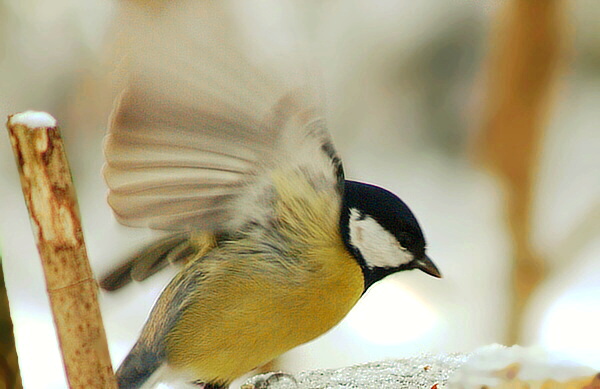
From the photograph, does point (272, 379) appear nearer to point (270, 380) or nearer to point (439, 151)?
point (270, 380)

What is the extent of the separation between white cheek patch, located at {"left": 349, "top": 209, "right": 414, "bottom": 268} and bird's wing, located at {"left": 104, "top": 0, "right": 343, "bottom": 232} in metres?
0.04

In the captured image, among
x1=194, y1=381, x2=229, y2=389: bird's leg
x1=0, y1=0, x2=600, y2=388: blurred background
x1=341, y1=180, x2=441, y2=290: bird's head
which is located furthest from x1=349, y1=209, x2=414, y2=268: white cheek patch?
x1=0, y1=0, x2=600, y2=388: blurred background

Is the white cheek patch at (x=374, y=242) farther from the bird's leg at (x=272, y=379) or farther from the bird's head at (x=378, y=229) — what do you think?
the bird's leg at (x=272, y=379)

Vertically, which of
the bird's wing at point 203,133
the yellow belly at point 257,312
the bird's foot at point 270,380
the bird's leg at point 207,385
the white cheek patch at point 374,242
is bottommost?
the bird's foot at point 270,380

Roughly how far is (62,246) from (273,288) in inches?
7.4

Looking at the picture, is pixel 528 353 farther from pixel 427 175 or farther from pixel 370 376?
pixel 427 175

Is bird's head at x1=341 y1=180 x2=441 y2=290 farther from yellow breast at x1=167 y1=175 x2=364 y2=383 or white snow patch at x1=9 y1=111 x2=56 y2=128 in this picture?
white snow patch at x1=9 y1=111 x2=56 y2=128

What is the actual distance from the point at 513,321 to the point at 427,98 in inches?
17.6

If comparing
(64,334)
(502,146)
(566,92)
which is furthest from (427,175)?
(64,334)

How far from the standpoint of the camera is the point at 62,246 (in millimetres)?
418

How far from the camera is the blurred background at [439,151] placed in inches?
45.1

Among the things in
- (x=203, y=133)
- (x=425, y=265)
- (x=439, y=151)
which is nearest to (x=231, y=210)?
(x=203, y=133)

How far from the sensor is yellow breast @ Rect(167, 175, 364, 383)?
1.83 feet

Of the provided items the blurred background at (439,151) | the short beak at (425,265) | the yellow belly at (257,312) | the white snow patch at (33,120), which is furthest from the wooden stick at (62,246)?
the blurred background at (439,151)
